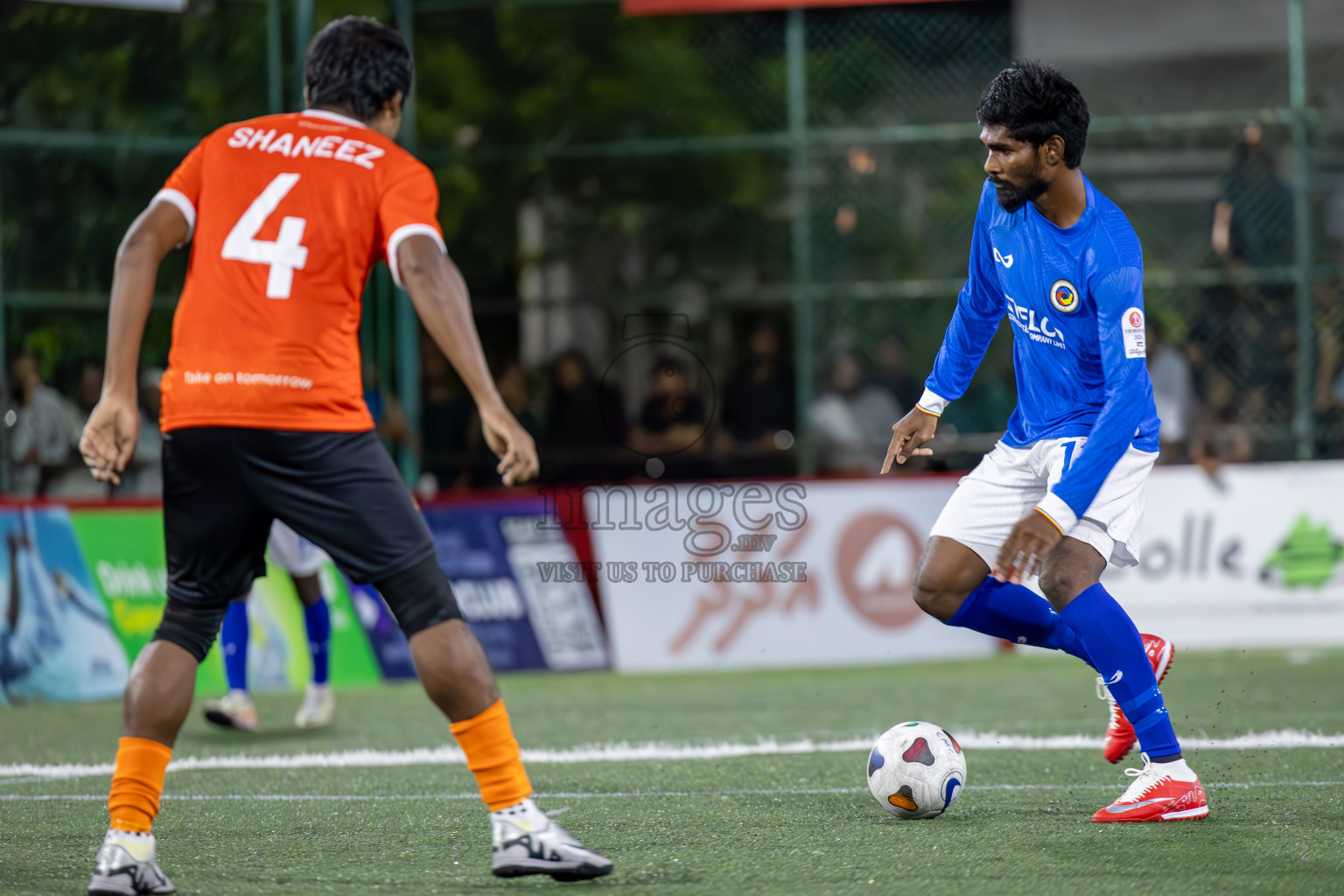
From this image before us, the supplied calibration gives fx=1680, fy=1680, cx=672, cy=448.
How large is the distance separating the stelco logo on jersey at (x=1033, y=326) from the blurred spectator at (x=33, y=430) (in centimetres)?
811

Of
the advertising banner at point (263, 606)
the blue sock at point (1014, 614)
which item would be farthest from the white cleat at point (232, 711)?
the blue sock at point (1014, 614)

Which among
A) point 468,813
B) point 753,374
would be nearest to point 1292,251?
point 753,374

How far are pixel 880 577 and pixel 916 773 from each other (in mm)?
6255

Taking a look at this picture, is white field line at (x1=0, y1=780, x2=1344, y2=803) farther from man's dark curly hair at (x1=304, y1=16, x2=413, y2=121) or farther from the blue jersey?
man's dark curly hair at (x1=304, y1=16, x2=413, y2=121)

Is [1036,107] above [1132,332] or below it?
above

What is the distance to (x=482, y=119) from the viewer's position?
49.8ft

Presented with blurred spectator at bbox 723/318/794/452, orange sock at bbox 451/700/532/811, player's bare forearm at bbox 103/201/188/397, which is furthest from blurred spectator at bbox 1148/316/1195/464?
player's bare forearm at bbox 103/201/188/397

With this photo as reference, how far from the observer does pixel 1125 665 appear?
507 centimetres

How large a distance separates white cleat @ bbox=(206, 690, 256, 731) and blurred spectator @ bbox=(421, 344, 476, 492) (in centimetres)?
578

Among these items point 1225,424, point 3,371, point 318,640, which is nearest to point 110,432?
point 318,640

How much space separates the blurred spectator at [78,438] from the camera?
37.6 ft

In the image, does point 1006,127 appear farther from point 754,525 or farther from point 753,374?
point 753,374

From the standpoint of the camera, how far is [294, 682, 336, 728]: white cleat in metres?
8.18

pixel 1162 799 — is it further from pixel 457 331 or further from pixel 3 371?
pixel 3 371
